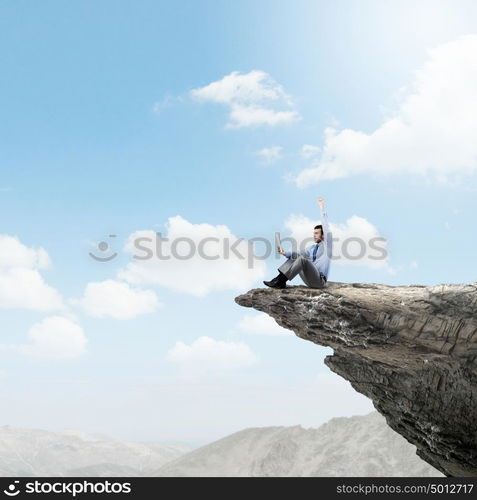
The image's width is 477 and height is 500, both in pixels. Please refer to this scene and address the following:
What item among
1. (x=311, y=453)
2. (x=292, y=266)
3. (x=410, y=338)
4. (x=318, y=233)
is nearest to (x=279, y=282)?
(x=292, y=266)

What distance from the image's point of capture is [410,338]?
58.5 ft

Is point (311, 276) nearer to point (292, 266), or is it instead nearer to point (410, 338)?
point (292, 266)

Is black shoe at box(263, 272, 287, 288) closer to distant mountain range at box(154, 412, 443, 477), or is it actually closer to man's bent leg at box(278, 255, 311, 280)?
man's bent leg at box(278, 255, 311, 280)

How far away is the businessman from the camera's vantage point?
59.4ft

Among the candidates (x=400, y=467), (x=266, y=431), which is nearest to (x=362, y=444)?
(x=400, y=467)

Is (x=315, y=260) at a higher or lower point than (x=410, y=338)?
higher

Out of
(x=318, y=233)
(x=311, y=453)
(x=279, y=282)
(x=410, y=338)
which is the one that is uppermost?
(x=318, y=233)

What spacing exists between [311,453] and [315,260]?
7815cm

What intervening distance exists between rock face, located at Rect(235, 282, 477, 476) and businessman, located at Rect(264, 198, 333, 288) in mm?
445

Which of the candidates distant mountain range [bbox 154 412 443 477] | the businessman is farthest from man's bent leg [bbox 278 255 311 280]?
distant mountain range [bbox 154 412 443 477]

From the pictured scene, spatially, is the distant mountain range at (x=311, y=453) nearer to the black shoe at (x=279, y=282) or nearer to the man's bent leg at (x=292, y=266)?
the black shoe at (x=279, y=282)
